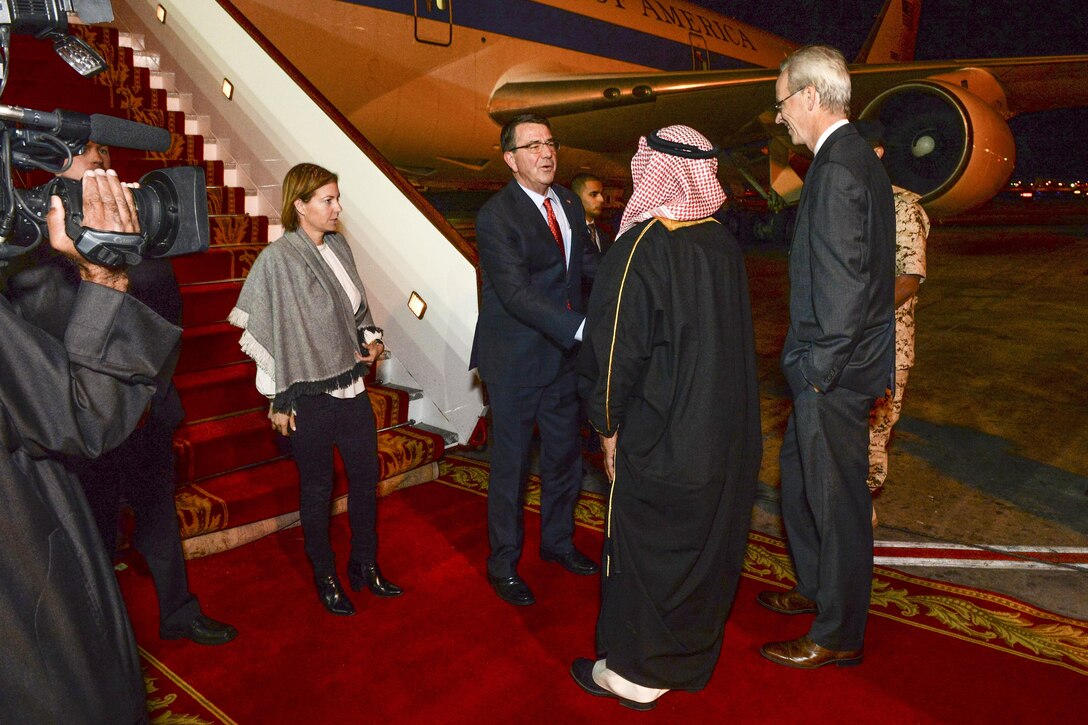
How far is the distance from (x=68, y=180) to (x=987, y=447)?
4.33 m

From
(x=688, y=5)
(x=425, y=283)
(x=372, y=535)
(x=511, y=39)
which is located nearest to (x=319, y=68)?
(x=511, y=39)

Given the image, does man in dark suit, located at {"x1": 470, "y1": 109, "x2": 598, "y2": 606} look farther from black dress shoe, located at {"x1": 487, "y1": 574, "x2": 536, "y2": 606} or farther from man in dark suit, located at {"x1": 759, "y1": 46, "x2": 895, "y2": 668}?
man in dark suit, located at {"x1": 759, "y1": 46, "x2": 895, "y2": 668}

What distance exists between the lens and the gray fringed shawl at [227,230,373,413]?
2297 mm

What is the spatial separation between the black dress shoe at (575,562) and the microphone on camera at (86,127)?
210 cm

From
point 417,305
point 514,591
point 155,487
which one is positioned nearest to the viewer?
point 155,487

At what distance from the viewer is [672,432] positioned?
1828mm

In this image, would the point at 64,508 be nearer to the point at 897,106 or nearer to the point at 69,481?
the point at 69,481

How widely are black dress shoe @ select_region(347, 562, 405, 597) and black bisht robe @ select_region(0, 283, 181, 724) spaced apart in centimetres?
156

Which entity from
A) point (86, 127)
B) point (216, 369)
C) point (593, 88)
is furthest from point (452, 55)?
point (86, 127)

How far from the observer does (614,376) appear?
1.83 metres

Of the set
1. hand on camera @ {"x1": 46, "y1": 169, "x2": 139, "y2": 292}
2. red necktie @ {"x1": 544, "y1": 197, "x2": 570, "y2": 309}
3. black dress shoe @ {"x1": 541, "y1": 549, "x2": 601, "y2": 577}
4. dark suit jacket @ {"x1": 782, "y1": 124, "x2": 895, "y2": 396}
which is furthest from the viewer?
black dress shoe @ {"x1": 541, "y1": 549, "x2": 601, "y2": 577}

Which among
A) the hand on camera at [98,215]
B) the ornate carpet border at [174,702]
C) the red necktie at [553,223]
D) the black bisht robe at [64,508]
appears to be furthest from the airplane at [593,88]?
the black bisht robe at [64,508]

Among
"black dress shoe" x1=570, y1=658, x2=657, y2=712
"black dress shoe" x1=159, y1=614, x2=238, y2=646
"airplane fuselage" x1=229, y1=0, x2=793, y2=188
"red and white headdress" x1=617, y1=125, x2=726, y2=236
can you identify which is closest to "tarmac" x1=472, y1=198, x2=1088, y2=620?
"black dress shoe" x1=570, y1=658, x2=657, y2=712

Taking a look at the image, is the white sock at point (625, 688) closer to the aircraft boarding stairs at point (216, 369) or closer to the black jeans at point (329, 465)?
the black jeans at point (329, 465)
